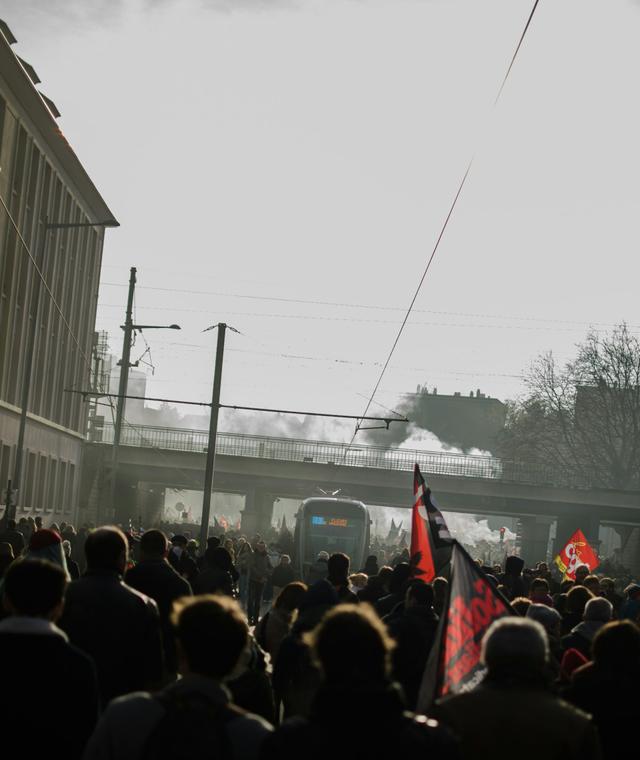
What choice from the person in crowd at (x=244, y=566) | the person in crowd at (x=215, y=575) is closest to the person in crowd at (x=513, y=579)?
the person in crowd at (x=215, y=575)

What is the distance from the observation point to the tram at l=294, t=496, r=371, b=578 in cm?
4744

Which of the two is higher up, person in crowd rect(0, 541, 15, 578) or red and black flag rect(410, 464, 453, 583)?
red and black flag rect(410, 464, 453, 583)

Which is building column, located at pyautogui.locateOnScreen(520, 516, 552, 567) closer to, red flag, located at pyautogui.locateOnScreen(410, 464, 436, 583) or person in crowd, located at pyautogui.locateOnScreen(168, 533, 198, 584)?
red flag, located at pyautogui.locateOnScreen(410, 464, 436, 583)

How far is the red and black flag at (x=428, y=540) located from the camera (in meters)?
14.8

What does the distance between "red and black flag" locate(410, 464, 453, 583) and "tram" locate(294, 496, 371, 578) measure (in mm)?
31518

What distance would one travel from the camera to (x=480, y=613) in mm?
7133

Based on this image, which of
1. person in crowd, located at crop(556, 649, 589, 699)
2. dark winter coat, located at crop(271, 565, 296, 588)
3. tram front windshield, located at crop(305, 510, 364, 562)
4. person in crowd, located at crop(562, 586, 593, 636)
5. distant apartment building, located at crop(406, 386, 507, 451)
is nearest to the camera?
person in crowd, located at crop(556, 649, 589, 699)

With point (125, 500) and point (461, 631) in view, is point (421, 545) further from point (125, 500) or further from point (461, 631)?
point (125, 500)

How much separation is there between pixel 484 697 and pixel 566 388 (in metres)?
74.5

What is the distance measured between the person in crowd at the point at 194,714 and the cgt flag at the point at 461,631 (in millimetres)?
2236

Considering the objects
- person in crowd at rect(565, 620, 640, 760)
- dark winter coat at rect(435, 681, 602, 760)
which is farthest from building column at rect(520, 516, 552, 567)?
dark winter coat at rect(435, 681, 602, 760)

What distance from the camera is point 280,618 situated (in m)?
11.0

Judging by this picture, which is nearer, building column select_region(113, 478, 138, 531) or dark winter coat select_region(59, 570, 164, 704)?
dark winter coat select_region(59, 570, 164, 704)

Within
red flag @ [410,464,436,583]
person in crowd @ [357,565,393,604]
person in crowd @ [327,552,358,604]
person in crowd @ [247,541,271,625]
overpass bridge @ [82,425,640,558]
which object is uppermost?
overpass bridge @ [82,425,640,558]
